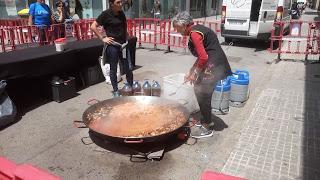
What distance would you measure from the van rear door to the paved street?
6101 millimetres

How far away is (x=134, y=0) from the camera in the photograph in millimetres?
21578

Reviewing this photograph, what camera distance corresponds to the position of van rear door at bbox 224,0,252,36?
42.0 feet

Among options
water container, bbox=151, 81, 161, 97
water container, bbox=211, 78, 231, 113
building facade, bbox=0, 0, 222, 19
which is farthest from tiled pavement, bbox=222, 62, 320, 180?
building facade, bbox=0, 0, 222, 19

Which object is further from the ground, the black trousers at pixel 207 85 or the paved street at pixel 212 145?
the black trousers at pixel 207 85

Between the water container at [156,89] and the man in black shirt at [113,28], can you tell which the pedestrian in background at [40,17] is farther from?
the water container at [156,89]

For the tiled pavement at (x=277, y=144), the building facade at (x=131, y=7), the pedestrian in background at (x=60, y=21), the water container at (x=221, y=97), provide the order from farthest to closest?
1. the building facade at (x=131, y=7)
2. the pedestrian in background at (x=60, y=21)
3. the water container at (x=221, y=97)
4. the tiled pavement at (x=277, y=144)

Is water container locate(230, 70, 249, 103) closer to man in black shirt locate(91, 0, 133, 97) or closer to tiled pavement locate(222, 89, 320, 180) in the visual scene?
tiled pavement locate(222, 89, 320, 180)

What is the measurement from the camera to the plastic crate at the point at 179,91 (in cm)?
569

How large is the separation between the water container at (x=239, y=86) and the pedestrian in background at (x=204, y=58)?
1560 millimetres

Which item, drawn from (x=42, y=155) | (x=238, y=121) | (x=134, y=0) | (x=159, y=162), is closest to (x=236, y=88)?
(x=238, y=121)

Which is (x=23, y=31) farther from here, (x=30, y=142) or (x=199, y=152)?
(x=199, y=152)

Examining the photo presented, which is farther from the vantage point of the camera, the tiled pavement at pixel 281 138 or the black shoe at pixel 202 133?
the black shoe at pixel 202 133

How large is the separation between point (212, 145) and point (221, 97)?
1.40 m

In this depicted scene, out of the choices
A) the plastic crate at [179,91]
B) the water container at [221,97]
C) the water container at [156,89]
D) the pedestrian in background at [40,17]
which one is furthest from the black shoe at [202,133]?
the pedestrian in background at [40,17]
